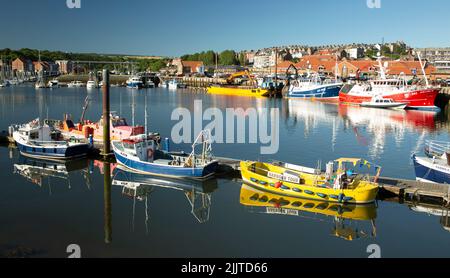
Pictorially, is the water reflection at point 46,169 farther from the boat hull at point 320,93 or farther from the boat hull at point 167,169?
the boat hull at point 320,93

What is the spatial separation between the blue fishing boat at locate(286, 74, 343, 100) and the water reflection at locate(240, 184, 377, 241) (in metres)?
55.7

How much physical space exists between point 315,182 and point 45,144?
53.5 ft

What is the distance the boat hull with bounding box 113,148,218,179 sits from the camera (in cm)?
2125

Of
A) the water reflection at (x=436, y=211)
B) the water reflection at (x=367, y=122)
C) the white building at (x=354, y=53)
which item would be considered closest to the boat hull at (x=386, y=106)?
the water reflection at (x=367, y=122)

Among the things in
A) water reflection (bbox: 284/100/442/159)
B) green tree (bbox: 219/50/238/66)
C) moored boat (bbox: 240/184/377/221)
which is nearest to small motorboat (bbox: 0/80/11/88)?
water reflection (bbox: 284/100/442/159)

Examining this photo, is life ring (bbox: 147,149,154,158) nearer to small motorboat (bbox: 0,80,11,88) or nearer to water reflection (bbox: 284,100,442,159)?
water reflection (bbox: 284,100,442,159)

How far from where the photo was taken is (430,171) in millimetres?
20859

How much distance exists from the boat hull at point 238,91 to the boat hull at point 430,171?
60.4 meters

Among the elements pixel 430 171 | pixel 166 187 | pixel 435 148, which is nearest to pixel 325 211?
pixel 430 171

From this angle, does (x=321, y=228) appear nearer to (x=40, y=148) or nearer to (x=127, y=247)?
(x=127, y=247)

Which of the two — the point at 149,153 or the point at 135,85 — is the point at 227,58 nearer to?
the point at 135,85

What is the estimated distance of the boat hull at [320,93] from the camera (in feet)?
239
